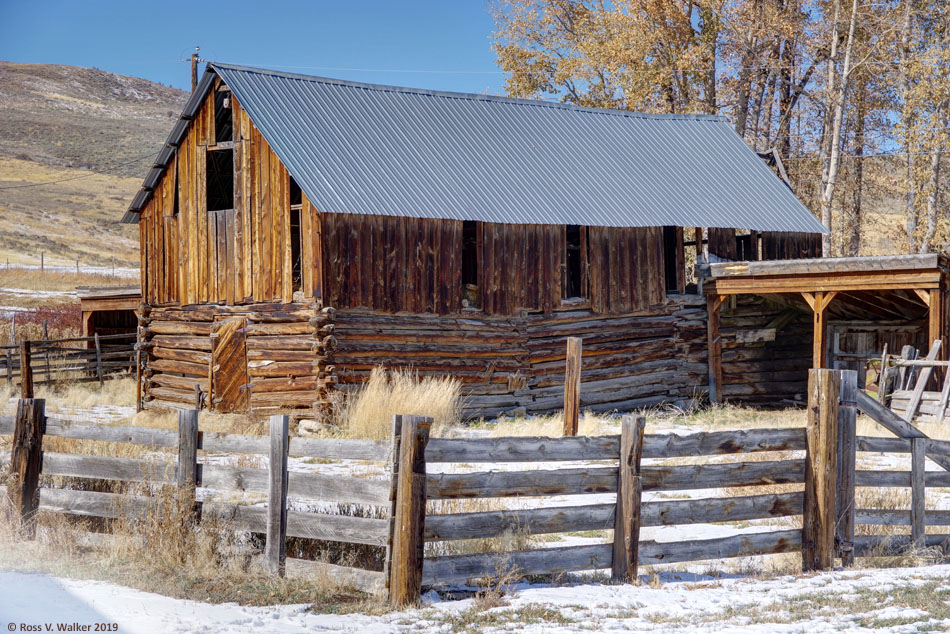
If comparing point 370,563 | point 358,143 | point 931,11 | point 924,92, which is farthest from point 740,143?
point 370,563

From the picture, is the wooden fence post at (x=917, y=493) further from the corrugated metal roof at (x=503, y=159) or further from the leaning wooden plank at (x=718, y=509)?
the corrugated metal roof at (x=503, y=159)

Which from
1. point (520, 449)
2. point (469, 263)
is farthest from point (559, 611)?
point (469, 263)

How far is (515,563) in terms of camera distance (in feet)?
24.2

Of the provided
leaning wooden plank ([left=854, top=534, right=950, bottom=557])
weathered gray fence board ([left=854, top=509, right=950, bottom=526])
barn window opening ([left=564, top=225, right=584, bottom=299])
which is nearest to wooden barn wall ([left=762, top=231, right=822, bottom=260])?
barn window opening ([left=564, top=225, right=584, bottom=299])

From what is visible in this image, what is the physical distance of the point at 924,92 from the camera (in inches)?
1128

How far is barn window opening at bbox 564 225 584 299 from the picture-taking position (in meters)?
21.9

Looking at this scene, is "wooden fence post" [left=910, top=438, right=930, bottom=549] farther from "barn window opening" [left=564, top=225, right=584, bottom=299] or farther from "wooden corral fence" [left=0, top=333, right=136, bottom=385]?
"wooden corral fence" [left=0, top=333, right=136, bottom=385]

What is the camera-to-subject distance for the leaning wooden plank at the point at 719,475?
783 centimetres

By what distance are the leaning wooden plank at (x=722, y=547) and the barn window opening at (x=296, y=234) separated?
1149 cm

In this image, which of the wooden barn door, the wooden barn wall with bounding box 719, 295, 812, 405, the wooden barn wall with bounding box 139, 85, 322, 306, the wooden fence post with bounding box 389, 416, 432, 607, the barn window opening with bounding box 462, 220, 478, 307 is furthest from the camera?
the wooden barn wall with bounding box 719, 295, 812, 405

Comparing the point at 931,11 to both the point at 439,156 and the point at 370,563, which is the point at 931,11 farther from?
the point at 370,563

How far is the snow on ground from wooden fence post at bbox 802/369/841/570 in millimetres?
632

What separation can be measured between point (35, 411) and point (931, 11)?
30304mm

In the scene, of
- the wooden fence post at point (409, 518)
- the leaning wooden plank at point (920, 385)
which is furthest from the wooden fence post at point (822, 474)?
the leaning wooden plank at point (920, 385)
